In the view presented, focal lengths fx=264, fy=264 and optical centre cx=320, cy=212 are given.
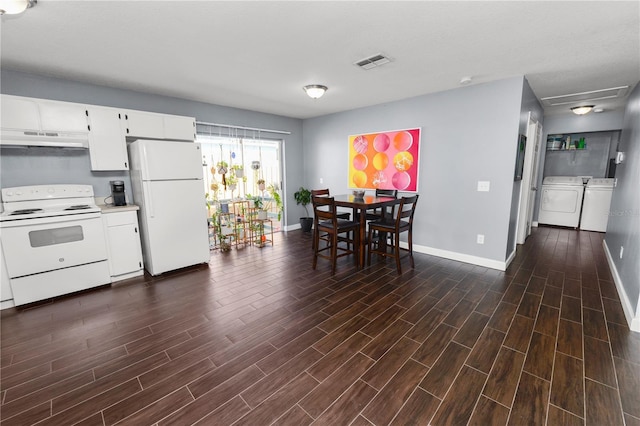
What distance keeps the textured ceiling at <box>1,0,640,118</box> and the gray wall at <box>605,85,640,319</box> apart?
76 centimetres

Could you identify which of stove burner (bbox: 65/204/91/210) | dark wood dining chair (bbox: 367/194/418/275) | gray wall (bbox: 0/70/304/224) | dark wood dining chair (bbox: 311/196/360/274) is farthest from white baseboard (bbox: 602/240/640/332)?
gray wall (bbox: 0/70/304/224)

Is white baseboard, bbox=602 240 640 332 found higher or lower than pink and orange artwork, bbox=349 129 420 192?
lower

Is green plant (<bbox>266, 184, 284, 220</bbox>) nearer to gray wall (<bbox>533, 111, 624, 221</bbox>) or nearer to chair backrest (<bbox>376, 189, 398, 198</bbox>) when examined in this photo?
chair backrest (<bbox>376, 189, 398, 198</bbox>)

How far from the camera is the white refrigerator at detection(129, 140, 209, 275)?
3275mm

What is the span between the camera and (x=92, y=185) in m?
3.39

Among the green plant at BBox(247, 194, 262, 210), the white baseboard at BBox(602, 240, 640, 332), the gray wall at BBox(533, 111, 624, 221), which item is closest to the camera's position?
the white baseboard at BBox(602, 240, 640, 332)

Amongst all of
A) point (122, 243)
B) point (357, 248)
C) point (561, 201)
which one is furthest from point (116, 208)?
point (561, 201)

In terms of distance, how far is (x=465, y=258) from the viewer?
3822mm

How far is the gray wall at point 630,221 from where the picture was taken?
2.43 metres

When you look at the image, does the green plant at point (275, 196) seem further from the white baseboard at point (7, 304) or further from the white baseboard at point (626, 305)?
the white baseboard at point (626, 305)

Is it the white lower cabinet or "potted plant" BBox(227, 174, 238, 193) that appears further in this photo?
"potted plant" BBox(227, 174, 238, 193)

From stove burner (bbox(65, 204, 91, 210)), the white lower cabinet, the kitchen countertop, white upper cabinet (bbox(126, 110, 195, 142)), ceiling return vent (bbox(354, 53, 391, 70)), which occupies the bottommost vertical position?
the white lower cabinet

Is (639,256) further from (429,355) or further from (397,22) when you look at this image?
(397,22)

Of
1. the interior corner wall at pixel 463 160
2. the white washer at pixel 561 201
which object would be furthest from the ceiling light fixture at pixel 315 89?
the white washer at pixel 561 201
